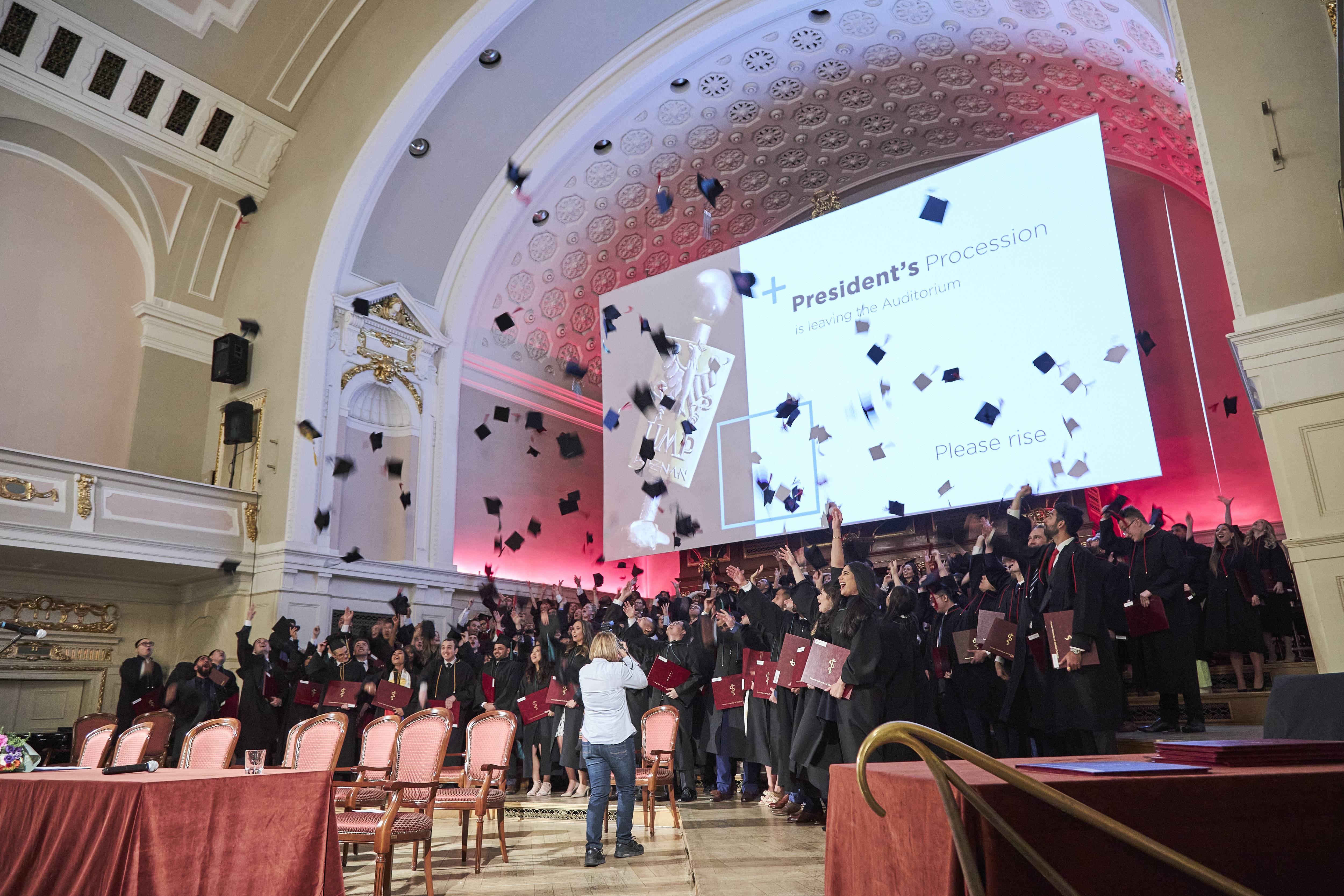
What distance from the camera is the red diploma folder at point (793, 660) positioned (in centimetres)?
509

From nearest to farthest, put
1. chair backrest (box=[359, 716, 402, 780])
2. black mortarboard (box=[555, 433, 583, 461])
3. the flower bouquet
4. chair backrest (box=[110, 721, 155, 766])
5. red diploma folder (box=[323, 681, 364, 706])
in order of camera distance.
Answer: the flower bouquet < chair backrest (box=[110, 721, 155, 766]) < chair backrest (box=[359, 716, 402, 780]) < red diploma folder (box=[323, 681, 364, 706]) < black mortarboard (box=[555, 433, 583, 461])

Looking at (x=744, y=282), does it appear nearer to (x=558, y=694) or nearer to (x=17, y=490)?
(x=558, y=694)

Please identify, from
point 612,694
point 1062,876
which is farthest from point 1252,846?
point 612,694

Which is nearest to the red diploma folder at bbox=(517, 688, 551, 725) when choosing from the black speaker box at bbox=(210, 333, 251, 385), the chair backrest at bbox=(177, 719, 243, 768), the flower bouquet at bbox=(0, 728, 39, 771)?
the chair backrest at bbox=(177, 719, 243, 768)

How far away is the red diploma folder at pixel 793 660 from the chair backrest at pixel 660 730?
0.89 m

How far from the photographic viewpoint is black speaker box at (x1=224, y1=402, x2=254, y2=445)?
993 centimetres

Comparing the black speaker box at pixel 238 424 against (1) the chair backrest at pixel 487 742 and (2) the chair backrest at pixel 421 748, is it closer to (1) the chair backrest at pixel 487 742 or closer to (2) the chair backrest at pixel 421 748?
(1) the chair backrest at pixel 487 742

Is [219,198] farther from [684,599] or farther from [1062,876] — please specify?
[1062,876]

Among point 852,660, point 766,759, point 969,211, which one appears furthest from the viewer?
point 969,211

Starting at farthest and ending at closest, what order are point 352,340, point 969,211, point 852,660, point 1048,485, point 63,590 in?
point 352,340 → point 63,590 → point 969,211 → point 1048,485 → point 852,660

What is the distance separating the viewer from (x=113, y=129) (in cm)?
959

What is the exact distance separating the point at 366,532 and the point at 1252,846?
396 inches

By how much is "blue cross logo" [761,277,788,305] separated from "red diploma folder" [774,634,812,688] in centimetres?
483

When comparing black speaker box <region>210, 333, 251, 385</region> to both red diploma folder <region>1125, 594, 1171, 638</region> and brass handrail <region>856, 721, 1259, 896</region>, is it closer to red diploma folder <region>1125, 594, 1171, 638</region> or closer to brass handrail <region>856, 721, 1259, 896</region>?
red diploma folder <region>1125, 594, 1171, 638</region>
